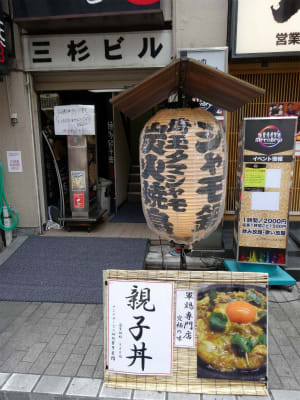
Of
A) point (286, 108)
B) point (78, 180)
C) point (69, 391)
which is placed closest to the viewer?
point (69, 391)

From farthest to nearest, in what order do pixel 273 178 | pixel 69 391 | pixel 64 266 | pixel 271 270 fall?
pixel 64 266 < pixel 271 270 < pixel 273 178 < pixel 69 391

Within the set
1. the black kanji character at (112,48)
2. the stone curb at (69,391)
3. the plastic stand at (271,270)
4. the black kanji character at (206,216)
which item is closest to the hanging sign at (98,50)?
the black kanji character at (112,48)

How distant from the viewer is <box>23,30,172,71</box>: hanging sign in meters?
6.28

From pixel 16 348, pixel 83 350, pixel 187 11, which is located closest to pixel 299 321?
pixel 83 350

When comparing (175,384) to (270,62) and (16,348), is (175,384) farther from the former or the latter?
(270,62)

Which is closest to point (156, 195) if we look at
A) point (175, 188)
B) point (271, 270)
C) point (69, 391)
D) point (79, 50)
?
point (175, 188)

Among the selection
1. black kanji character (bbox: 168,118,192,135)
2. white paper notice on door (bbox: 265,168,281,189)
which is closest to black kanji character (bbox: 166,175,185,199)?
black kanji character (bbox: 168,118,192,135)

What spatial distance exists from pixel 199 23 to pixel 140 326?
19.5 ft

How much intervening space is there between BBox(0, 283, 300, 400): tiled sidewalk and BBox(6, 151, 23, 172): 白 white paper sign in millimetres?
3410

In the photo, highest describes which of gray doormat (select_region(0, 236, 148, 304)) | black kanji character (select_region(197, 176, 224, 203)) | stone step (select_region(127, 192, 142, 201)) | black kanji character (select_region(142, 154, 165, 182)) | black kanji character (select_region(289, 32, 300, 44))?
black kanji character (select_region(289, 32, 300, 44))

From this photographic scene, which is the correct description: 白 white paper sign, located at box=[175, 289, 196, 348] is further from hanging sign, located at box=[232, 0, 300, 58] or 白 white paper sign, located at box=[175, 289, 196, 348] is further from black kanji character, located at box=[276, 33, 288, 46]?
black kanji character, located at box=[276, 33, 288, 46]

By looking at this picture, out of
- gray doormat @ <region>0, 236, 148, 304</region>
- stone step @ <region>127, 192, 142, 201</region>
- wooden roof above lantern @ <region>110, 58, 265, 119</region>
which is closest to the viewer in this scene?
wooden roof above lantern @ <region>110, 58, 265, 119</region>

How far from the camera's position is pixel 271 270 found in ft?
17.0

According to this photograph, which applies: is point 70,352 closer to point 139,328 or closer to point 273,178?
point 139,328
